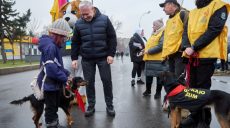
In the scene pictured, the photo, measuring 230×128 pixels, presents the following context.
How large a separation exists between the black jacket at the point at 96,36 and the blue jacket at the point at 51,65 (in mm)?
1300

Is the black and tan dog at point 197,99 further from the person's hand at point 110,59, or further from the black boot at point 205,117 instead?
the person's hand at point 110,59

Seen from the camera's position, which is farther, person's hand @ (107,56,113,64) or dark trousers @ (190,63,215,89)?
person's hand @ (107,56,113,64)

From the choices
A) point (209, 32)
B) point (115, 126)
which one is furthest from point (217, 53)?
point (115, 126)

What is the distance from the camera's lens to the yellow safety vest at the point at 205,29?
462 centimetres

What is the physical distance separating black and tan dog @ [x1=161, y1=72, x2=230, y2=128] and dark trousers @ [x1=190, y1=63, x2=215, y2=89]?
20 centimetres

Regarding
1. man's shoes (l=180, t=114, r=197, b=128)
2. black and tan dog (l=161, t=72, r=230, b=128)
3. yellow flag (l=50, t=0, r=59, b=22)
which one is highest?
yellow flag (l=50, t=0, r=59, b=22)

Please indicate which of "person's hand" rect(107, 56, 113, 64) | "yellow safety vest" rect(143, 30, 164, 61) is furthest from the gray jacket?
"person's hand" rect(107, 56, 113, 64)

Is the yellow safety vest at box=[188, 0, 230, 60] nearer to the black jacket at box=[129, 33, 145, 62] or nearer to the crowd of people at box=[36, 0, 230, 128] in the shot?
the crowd of people at box=[36, 0, 230, 128]

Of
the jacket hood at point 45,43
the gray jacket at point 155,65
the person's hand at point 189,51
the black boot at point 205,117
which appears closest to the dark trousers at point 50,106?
the jacket hood at point 45,43

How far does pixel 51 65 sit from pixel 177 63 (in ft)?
7.09

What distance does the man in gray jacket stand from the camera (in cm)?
625

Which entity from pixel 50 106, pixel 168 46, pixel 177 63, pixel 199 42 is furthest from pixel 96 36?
pixel 199 42

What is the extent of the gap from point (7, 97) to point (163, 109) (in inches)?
183

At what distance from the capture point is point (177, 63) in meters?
5.75
